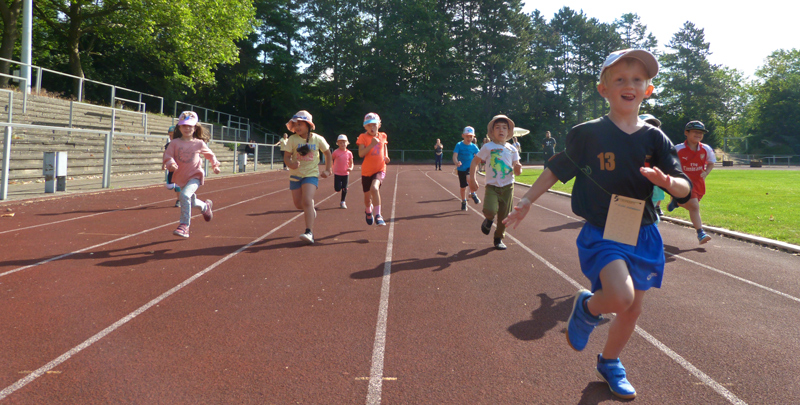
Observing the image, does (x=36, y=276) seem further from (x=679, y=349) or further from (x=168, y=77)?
(x=168, y=77)

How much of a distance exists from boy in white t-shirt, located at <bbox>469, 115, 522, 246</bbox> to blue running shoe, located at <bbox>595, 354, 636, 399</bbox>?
14.0 ft

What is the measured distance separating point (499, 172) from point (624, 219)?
15.2 ft

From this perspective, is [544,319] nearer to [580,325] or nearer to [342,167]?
[580,325]

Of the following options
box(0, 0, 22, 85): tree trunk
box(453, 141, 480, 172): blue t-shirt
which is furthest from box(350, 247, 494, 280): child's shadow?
box(0, 0, 22, 85): tree trunk

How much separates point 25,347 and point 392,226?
661 cm

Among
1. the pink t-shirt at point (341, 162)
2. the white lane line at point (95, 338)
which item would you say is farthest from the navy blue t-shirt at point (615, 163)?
the pink t-shirt at point (341, 162)

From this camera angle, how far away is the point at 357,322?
165 inches

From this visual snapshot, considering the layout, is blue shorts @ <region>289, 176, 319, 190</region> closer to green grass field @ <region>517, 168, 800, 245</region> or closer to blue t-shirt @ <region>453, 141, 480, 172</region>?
blue t-shirt @ <region>453, 141, 480, 172</region>

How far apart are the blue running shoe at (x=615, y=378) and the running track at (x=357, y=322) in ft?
0.20

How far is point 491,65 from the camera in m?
54.1

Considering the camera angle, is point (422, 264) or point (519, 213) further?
point (422, 264)

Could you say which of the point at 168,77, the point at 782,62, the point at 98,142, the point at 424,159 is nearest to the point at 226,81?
the point at 168,77

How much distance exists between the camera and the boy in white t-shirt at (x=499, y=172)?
735cm

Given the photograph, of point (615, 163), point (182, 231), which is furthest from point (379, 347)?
point (182, 231)
